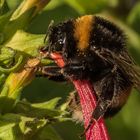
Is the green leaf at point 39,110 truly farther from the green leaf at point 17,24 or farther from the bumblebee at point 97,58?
the green leaf at point 17,24

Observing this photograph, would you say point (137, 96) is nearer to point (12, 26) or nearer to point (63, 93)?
point (63, 93)

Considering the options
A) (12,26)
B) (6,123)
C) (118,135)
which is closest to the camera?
(6,123)

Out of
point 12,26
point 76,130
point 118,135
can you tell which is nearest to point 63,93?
point 76,130

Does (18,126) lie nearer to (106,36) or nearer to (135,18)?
(106,36)

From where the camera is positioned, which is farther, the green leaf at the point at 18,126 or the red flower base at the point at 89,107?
the red flower base at the point at 89,107

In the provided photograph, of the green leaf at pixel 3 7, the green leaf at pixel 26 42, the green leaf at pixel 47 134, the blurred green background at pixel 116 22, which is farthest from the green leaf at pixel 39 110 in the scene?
the blurred green background at pixel 116 22

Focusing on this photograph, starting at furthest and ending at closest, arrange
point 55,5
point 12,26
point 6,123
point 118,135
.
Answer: point 118,135 < point 55,5 < point 12,26 < point 6,123
